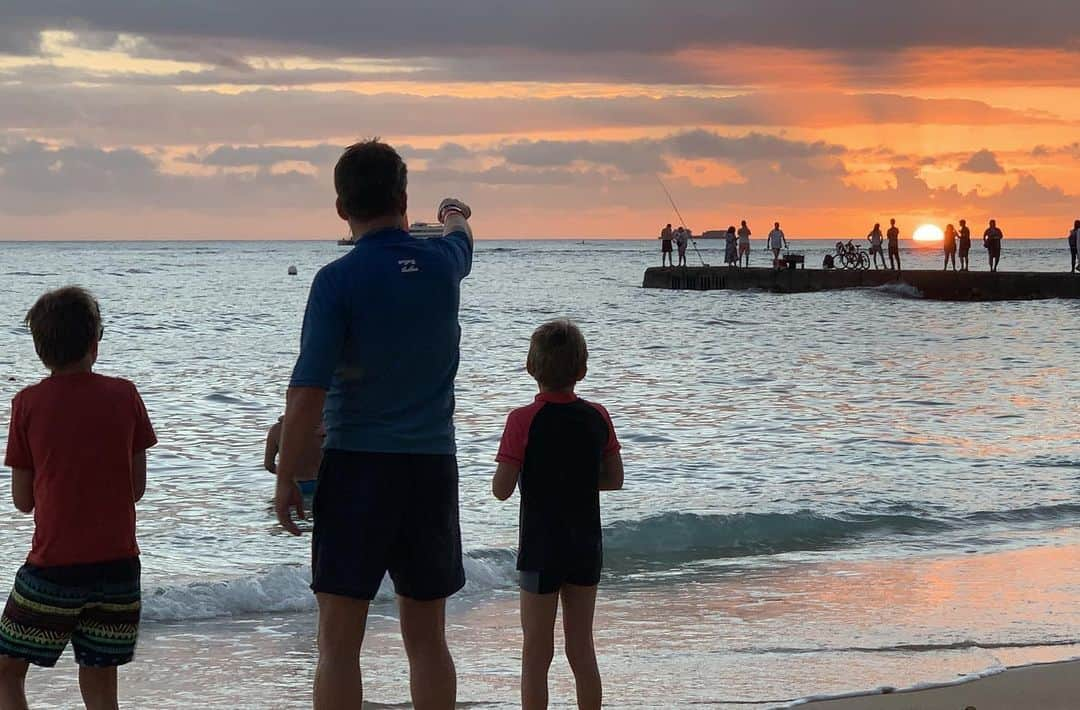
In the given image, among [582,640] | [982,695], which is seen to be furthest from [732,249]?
[582,640]

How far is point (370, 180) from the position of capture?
3.51m

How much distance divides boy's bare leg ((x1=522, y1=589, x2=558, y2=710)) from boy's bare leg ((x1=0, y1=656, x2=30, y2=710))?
58.9 inches

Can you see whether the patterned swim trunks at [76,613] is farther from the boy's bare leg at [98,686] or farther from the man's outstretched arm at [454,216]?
the man's outstretched arm at [454,216]

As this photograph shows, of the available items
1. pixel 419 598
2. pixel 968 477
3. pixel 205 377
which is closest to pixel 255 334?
pixel 205 377

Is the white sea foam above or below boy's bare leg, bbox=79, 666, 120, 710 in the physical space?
below

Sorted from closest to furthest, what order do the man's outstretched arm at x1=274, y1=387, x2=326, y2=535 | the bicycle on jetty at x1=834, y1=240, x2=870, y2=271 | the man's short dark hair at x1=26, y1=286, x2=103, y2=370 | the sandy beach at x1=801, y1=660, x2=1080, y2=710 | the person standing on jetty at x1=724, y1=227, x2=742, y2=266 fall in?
1. the man's outstretched arm at x1=274, y1=387, x2=326, y2=535
2. the man's short dark hair at x1=26, y1=286, x2=103, y2=370
3. the sandy beach at x1=801, y1=660, x2=1080, y2=710
4. the bicycle on jetty at x1=834, y1=240, x2=870, y2=271
5. the person standing on jetty at x1=724, y1=227, x2=742, y2=266

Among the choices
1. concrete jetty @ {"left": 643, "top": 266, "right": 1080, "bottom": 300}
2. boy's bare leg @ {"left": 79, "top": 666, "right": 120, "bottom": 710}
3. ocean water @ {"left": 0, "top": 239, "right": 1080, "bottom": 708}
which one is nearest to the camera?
boy's bare leg @ {"left": 79, "top": 666, "right": 120, "bottom": 710}

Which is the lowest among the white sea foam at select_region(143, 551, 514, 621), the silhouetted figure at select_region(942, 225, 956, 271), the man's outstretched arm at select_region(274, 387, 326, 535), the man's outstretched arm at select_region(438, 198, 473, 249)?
the white sea foam at select_region(143, 551, 514, 621)

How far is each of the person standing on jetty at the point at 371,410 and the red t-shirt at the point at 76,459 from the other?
1.90 ft

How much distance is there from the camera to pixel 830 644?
615 centimetres

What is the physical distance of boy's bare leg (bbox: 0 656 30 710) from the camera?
3.83 metres

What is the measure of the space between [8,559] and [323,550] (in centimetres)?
558

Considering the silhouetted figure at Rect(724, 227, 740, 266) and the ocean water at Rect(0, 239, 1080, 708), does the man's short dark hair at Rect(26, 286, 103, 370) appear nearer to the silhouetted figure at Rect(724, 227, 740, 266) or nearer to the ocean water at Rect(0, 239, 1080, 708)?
the ocean water at Rect(0, 239, 1080, 708)

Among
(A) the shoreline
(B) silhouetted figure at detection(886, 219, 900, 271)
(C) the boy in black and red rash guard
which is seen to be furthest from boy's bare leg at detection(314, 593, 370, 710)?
(B) silhouetted figure at detection(886, 219, 900, 271)
